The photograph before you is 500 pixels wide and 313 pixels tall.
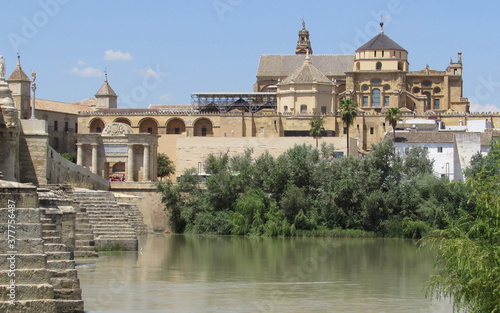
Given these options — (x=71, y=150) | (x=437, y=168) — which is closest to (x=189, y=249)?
(x=437, y=168)

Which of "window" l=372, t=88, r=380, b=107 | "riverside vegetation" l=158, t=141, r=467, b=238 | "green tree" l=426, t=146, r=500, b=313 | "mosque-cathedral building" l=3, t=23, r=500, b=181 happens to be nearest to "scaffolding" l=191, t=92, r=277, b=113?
"mosque-cathedral building" l=3, t=23, r=500, b=181

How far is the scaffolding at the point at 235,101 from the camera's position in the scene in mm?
79688

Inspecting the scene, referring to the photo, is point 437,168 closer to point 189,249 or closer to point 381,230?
point 381,230

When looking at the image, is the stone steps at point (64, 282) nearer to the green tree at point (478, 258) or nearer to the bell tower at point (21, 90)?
the green tree at point (478, 258)

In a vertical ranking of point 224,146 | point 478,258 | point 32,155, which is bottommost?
point 478,258

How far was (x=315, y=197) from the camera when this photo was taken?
53562mm

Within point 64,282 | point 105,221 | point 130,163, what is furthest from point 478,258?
point 130,163

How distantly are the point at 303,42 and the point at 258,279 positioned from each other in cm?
7067

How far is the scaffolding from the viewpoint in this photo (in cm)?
7969

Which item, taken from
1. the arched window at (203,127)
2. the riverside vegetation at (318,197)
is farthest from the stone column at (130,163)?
the arched window at (203,127)

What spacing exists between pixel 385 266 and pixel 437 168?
2817 centimetres

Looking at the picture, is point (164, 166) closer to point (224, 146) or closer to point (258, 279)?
point (224, 146)

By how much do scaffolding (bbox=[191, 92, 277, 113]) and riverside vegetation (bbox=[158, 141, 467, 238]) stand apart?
23.6m

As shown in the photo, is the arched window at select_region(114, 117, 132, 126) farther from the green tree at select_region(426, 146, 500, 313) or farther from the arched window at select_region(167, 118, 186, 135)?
the green tree at select_region(426, 146, 500, 313)
